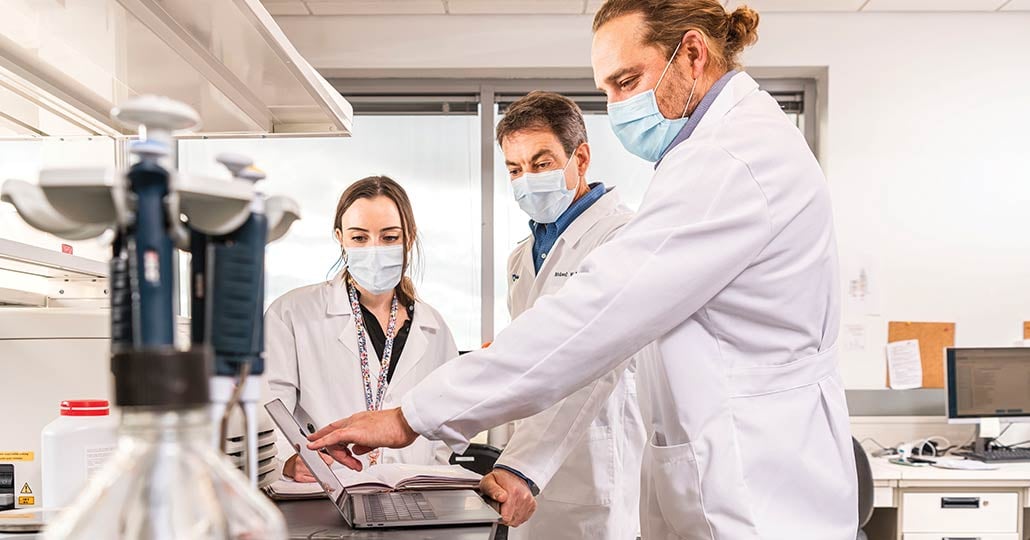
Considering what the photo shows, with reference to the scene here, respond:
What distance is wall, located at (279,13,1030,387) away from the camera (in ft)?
11.7

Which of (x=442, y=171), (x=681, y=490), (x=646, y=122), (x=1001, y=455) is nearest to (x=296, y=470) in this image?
(x=681, y=490)

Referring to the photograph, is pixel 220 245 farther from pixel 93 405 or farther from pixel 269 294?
pixel 269 294

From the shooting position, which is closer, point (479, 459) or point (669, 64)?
point (669, 64)

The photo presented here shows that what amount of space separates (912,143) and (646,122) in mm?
2674

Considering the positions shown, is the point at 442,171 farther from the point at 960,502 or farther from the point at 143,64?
the point at 143,64

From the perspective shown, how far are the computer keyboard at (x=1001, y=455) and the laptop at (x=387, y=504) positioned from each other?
2.76 meters

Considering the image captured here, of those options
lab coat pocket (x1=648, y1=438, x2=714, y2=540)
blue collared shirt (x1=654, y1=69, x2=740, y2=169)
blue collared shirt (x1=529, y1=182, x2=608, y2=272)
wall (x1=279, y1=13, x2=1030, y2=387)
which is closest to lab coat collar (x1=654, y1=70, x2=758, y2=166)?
blue collared shirt (x1=654, y1=69, x2=740, y2=169)

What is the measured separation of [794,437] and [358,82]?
9.92 feet

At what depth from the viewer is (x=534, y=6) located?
356cm

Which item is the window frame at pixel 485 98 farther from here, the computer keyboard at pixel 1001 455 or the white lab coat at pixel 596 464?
the white lab coat at pixel 596 464

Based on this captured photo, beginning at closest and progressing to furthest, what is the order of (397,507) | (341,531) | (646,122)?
(341,531) → (397,507) → (646,122)

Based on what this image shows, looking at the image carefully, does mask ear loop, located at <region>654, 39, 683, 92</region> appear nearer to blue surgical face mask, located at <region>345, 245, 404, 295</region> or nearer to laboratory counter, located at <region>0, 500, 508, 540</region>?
laboratory counter, located at <region>0, 500, 508, 540</region>

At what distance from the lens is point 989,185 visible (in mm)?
3596

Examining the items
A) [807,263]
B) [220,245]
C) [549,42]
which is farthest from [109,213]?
[549,42]
